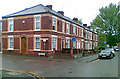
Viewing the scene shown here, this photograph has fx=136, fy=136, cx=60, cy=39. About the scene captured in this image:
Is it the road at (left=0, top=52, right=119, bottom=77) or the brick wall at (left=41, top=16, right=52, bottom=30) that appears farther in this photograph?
the brick wall at (left=41, top=16, right=52, bottom=30)

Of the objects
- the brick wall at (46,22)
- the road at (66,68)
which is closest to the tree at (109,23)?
the brick wall at (46,22)

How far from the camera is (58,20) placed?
24.4m

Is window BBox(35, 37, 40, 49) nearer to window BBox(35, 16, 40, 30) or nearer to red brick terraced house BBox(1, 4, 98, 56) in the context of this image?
red brick terraced house BBox(1, 4, 98, 56)

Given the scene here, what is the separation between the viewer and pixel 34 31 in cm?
2250

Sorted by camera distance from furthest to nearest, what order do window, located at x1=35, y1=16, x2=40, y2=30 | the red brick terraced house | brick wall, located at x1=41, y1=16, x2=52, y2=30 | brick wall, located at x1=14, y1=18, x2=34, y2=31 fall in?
1. brick wall, located at x1=14, y1=18, x2=34, y2=31
2. window, located at x1=35, y1=16, x2=40, y2=30
3. the red brick terraced house
4. brick wall, located at x1=41, y1=16, x2=52, y2=30

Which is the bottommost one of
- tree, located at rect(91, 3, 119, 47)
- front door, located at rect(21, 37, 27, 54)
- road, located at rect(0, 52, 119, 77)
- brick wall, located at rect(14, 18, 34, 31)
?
road, located at rect(0, 52, 119, 77)

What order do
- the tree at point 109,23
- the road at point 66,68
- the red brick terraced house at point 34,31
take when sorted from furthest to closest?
the tree at point 109,23 → the red brick terraced house at point 34,31 → the road at point 66,68

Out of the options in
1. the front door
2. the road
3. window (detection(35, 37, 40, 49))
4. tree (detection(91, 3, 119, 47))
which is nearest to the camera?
the road

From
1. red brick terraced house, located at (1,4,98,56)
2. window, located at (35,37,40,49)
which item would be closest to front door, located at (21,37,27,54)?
red brick terraced house, located at (1,4,98,56)

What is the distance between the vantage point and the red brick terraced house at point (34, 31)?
21.8 meters

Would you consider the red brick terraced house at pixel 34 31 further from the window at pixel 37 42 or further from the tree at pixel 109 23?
the tree at pixel 109 23

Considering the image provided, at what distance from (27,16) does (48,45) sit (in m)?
6.48

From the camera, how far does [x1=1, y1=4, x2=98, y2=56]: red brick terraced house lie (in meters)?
21.8

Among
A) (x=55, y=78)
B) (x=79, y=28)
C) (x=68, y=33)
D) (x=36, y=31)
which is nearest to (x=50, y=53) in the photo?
(x=36, y=31)
